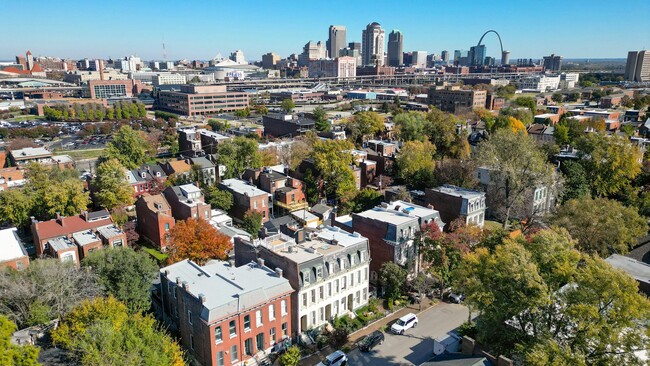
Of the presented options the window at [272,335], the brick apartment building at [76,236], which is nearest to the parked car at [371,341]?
the window at [272,335]

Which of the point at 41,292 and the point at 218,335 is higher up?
the point at 41,292

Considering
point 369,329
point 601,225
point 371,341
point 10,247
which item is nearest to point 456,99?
point 601,225

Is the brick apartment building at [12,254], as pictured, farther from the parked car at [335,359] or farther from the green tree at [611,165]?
the green tree at [611,165]

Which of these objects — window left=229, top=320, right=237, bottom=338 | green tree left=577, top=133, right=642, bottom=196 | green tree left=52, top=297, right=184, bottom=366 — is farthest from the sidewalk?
green tree left=577, top=133, right=642, bottom=196

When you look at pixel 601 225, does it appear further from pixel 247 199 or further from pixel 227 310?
pixel 247 199

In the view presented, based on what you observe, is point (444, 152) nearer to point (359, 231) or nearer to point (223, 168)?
point (223, 168)

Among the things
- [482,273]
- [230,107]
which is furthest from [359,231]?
[230,107]
